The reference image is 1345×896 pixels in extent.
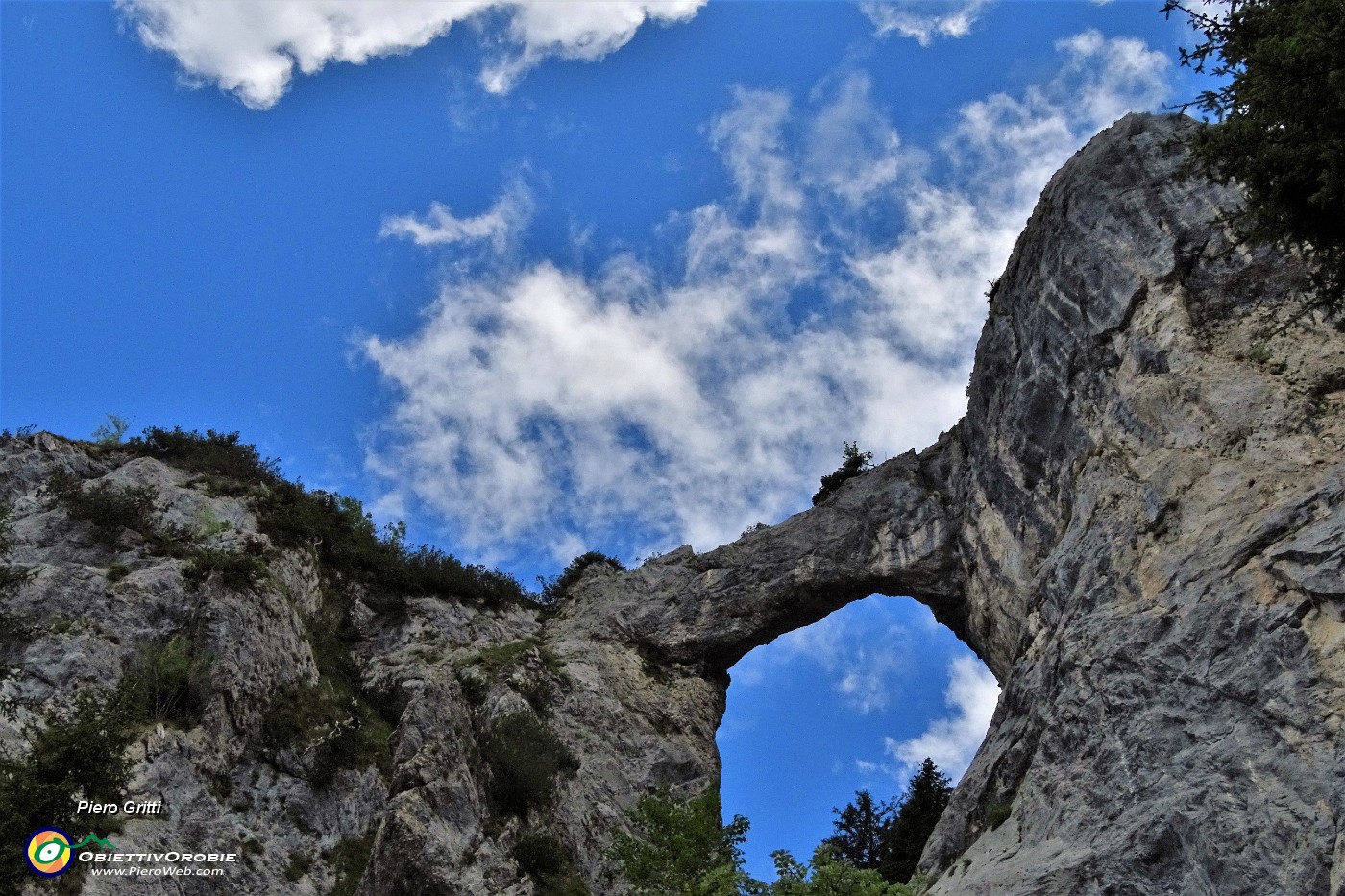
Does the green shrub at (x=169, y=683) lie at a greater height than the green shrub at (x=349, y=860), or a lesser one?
greater

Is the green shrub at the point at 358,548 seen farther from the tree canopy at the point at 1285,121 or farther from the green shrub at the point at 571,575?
the tree canopy at the point at 1285,121

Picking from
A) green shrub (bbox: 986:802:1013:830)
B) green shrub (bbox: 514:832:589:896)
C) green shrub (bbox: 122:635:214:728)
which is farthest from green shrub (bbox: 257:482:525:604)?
green shrub (bbox: 986:802:1013:830)

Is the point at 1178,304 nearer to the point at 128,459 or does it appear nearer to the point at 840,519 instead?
the point at 840,519

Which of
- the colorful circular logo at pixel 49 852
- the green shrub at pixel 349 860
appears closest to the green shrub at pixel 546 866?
the green shrub at pixel 349 860

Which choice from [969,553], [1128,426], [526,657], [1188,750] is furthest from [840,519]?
[1188,750]

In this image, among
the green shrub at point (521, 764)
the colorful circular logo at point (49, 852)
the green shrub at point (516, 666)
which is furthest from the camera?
the green shrub at point (516, 666)

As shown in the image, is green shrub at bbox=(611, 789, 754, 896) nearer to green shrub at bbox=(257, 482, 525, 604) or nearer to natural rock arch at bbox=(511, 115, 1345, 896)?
natural rock arch at bbox=(511, 115, 1345, 896)

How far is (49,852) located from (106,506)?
15.5 metres

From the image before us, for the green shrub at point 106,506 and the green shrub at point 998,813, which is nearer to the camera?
the green shrub at point 998,813

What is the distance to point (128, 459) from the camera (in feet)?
131

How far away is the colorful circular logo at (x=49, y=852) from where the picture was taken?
20.0m

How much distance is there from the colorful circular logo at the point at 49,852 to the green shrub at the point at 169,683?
5229 millimetres

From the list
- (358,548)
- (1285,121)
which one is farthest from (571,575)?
(1285,121)

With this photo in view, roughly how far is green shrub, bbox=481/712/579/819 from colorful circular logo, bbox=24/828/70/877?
10.5m
